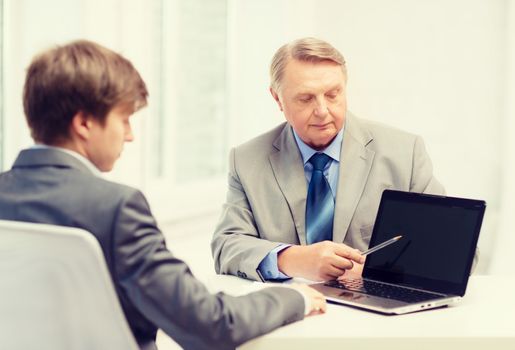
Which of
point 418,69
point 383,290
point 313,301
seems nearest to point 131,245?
point 313,301

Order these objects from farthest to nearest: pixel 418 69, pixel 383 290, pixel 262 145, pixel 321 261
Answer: pixel 418 69, pixel 262 145, pixel 321 261, pixel 383 290

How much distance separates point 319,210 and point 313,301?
2.15ft

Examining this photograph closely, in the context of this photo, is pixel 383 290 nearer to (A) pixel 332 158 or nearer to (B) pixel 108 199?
(A) pixel 332 158

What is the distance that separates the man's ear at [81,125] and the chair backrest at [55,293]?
211 mm

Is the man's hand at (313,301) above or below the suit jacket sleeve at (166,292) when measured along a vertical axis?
below

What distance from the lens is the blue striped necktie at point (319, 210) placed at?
86.1 inches

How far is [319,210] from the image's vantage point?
2.20 meters

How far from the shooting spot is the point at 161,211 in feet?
11.4

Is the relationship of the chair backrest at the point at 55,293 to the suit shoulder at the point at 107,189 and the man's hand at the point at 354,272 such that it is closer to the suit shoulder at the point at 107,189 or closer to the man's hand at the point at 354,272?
the suit shoulder at the point at 107,189

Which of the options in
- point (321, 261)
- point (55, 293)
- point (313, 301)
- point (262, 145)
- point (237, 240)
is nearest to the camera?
point (55, 293)

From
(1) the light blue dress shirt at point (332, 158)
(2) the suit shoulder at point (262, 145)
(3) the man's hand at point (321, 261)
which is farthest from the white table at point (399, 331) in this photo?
(2) the suit shoulder at point (262, 145)

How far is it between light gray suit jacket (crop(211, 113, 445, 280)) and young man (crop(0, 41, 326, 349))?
2.43 feet

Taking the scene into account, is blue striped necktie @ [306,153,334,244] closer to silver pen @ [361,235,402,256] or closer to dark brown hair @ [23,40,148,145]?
silver pen @ [361,235,402,256]

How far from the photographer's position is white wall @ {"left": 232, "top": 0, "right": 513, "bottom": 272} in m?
4.23
